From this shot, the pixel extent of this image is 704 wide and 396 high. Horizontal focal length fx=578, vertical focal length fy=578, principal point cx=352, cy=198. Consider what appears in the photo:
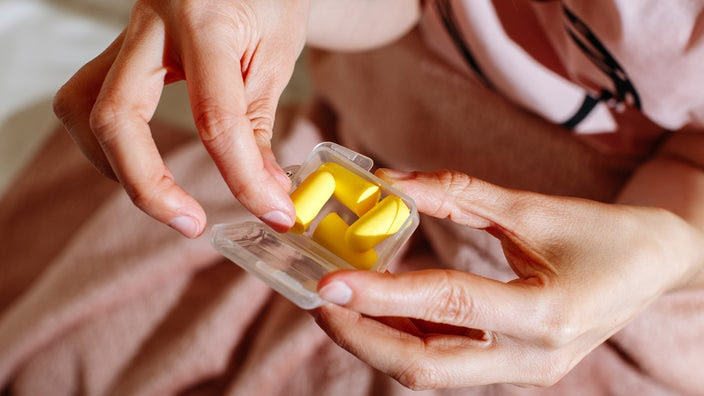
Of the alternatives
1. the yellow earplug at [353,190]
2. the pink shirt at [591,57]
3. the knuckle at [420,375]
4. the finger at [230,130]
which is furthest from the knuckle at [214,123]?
the pink shirt at [591,57]

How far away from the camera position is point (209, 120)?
0.43m

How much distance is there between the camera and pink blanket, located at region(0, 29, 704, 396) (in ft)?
2.03

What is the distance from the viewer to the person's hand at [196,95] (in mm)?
434

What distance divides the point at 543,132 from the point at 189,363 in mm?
488

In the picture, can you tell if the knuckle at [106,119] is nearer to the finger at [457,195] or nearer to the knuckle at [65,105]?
the knuckle at [65,105]

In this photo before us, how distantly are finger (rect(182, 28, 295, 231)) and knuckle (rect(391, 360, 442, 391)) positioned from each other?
15 centimetres

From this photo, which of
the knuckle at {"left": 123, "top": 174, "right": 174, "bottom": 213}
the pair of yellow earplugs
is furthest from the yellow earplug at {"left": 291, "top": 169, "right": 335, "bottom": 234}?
the knuckle at {"left": 123, "top": 174, "right": 174, "bottom": 213}

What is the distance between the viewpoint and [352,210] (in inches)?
20.0

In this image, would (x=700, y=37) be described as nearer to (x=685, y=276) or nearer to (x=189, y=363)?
(x=685, y=276)

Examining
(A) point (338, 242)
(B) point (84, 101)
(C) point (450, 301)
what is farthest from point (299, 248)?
(B) point (84, 101)

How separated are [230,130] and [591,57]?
1.32 ft

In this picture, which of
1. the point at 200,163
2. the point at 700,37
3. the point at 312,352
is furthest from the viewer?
the point at 200,163

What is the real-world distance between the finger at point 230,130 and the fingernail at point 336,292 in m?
0.08

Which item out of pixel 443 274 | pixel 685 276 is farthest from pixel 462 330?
pixel 685 276
